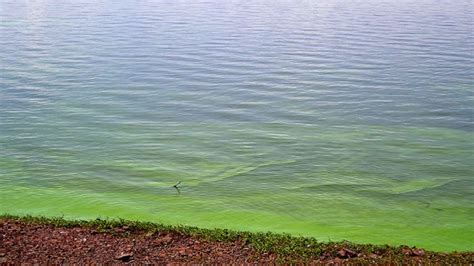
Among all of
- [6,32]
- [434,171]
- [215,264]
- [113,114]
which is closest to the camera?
[215,264]

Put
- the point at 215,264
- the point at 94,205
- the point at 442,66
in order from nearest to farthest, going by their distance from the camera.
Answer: the point at 215,264
the point at 94,205
the point at 442,66

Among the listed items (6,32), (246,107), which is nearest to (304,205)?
(246,107)

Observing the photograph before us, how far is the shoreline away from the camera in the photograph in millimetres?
A: 7043

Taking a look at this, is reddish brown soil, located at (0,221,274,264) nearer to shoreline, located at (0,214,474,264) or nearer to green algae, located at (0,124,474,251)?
shoreline, located at (0,214,474,264)

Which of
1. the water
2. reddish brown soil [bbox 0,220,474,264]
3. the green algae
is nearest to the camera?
reddish brown soil [bbox 0,220,474,264]

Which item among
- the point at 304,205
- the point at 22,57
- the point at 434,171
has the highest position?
the point at 22,57

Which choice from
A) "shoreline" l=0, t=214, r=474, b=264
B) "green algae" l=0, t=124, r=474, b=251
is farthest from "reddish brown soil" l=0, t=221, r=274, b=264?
"green algae" l=0, t=124, r=474, b=251

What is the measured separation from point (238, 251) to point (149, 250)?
974 millimetres

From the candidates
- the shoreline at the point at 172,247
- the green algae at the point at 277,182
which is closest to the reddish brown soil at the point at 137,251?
the shoreline at the point at 172,247

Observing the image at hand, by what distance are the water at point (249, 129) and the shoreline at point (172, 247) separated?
2.65 ft

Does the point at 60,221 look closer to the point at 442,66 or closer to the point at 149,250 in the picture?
the point at 149,250

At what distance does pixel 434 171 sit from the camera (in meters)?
11.2

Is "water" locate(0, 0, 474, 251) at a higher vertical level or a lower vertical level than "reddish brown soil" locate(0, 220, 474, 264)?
higher

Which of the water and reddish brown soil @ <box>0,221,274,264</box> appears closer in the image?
reddish brown soil @ <box>0,221,274,264</box>
